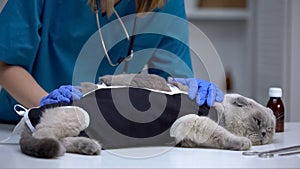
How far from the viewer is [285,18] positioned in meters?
2.19

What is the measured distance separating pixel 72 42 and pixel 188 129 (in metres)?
0.49

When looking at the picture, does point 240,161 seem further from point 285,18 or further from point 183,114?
point 285,18

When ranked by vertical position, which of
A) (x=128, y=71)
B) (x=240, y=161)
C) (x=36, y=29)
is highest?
(x=36, y=29)

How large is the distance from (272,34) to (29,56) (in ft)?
5.07

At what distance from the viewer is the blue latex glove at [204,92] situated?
3.20ft

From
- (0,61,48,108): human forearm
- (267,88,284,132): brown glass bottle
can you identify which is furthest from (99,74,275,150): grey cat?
(0,61,48,108): human forearm

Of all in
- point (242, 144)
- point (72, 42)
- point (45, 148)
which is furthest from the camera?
point (72, 42)

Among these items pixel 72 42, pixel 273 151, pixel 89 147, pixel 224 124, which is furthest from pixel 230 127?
pixel 72 42

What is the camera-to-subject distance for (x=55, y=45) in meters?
1.28

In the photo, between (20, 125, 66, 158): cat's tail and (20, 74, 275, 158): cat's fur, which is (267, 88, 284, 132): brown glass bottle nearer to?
(20, 74, 275, 158): cat's fur

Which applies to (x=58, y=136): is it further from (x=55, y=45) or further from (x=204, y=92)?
(x=55, y=45)

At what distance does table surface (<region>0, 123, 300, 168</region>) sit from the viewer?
0.78 m

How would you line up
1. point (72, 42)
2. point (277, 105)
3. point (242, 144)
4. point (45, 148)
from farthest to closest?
point (72, 42) < point (277, 105) < point (242, 144) < point (45, 148)

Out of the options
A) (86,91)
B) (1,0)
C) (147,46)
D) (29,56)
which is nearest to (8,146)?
(86,91)
